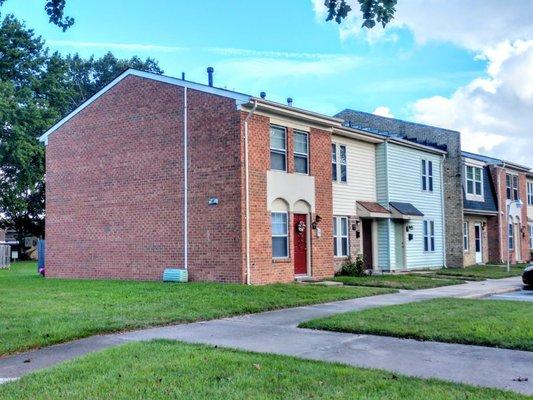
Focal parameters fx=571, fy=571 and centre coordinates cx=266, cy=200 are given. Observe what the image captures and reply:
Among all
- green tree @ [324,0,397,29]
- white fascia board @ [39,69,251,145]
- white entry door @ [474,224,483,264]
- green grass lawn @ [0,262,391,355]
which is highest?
white fascia board @ [39,69,251,145]

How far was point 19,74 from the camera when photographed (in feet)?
140

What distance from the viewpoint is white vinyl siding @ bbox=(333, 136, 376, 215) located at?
22.0 m

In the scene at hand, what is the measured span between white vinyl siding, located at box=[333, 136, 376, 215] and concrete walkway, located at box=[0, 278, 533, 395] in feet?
37.4

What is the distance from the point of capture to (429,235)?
26.7m

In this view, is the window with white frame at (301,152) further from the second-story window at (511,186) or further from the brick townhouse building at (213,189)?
the second-story window at (511,186)

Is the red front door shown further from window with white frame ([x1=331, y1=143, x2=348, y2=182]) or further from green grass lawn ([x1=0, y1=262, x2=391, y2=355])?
window with white frame ([x1=331, y1=143, x2=348, y2=182])

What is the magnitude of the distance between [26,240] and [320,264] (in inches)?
1514

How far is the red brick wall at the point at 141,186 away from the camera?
1734 cm

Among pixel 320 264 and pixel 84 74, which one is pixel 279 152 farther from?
pixel 84 74

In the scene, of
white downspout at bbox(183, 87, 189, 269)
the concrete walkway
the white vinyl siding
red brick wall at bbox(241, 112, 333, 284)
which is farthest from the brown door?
the concrete walkway

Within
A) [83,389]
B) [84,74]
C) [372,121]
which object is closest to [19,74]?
[84,74]

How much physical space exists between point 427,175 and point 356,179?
5.56 meters

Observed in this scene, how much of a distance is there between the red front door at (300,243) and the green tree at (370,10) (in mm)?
13140

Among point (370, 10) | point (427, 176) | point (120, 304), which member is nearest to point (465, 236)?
point (427, 176)
